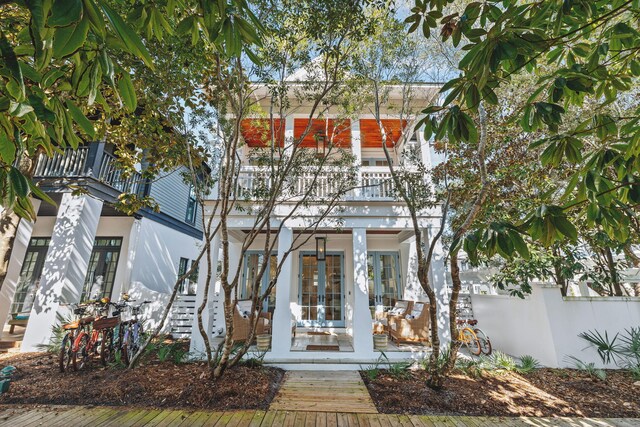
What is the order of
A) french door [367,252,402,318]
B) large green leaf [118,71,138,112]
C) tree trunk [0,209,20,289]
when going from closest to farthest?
large green leaf [118,71,138,112] < tree trunk [0,209,20,289] < french door [367,252,402,318]

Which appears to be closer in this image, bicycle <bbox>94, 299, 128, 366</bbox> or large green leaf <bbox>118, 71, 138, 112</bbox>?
large green leaf <bbox>118, 71, 138, 112</bbox>

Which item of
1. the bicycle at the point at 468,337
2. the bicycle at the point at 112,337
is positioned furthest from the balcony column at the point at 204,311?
the bicycle at the point at 468,337

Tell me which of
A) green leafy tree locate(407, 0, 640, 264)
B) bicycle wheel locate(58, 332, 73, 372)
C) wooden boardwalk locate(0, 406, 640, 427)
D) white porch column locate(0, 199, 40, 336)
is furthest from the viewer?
white porch column locate(0, 199, 40, 336)

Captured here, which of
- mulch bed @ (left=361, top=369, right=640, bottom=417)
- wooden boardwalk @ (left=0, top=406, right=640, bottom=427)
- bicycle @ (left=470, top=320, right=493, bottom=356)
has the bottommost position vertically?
wooden boardwalk @ (left=0, top=406, right=640, bottom=427)

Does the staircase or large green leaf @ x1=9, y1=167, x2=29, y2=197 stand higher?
large green leaf @ x1=9, y1=167, x2=29, y2=197

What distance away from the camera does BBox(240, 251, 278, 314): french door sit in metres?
8.38

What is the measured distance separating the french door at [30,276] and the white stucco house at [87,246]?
22 millimetres

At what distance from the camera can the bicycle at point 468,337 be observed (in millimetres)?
6012

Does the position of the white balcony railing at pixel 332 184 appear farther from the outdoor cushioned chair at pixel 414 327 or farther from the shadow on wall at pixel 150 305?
the shadow on wall at pixel 150 305

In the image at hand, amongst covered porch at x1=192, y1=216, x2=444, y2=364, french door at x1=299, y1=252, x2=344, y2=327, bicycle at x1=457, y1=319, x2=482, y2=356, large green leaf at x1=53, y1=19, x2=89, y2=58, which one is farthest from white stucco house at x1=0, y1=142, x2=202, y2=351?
bicycle at x1=457, y1=319, x2=482, y2=356

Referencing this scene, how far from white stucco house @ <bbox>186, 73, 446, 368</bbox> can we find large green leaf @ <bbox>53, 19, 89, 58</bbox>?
150 inches

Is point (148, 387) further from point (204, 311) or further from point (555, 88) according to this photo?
point (555, 88)

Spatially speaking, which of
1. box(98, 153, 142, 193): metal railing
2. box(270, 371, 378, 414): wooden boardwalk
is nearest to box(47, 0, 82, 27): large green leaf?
box(270, 371, 378, 414): wooden boardwalk

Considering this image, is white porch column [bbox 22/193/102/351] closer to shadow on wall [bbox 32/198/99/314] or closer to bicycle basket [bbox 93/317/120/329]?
shadow on wall [bbox 32/198/99/314]
